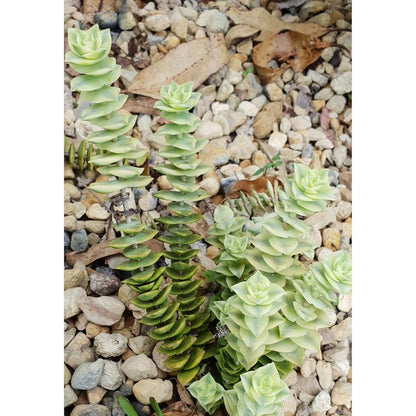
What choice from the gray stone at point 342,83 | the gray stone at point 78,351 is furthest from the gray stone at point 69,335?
the gray stone at point 342,83

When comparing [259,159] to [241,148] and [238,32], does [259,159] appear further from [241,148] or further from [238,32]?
[238,32]

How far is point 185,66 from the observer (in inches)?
58.2

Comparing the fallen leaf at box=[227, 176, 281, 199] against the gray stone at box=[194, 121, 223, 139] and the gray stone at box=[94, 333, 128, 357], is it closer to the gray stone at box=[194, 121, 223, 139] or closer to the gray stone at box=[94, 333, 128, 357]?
the gray stone at box=[194, 121, 223, 139]

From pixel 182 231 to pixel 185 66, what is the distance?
1.99 feet

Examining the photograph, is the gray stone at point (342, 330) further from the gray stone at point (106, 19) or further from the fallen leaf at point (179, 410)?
the gray stone at point (106, 19)

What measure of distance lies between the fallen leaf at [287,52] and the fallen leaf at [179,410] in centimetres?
87

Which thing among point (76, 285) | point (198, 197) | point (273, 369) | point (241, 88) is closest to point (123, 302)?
point (76, 285)

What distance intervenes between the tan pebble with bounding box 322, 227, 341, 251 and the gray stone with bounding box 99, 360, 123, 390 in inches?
23.5

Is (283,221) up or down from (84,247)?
up

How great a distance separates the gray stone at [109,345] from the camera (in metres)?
1.10

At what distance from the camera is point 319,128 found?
5.13 ft

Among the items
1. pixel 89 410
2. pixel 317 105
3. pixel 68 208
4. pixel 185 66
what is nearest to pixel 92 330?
pixel 89 410

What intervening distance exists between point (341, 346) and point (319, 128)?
1.93 feet

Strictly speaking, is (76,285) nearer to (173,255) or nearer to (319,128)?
(173,255)
